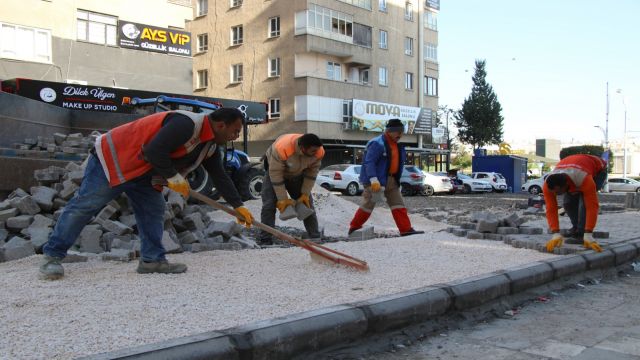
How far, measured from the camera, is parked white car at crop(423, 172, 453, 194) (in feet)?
87.7

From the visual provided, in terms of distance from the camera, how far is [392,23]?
4141 centimetres

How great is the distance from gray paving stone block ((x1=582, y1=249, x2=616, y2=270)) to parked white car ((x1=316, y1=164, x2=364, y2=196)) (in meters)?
18.0

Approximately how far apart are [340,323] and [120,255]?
2759mm

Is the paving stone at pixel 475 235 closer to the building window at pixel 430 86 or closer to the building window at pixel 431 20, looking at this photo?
the building window at pixel 430 86

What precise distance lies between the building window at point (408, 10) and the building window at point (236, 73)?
13753 millimetres

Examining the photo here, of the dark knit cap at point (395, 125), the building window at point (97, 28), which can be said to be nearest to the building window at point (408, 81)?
the building window at point (97, 28)

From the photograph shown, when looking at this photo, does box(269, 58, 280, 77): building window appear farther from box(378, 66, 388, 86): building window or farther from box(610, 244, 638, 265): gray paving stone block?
box(610, 244, 638, 265): gray paving stone block

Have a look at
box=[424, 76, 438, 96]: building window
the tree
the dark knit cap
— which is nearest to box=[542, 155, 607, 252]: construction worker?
the dark knit cap

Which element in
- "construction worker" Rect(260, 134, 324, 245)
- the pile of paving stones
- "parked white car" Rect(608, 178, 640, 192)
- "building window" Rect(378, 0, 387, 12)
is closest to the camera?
the pile of paving stones

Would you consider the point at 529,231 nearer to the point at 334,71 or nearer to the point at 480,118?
the point at 334,71

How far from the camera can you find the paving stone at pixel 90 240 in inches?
222

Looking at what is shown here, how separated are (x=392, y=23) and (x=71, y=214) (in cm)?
3942

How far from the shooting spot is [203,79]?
40156 millimetres

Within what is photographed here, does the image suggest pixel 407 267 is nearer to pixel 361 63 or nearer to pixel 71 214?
pixel 71 214
